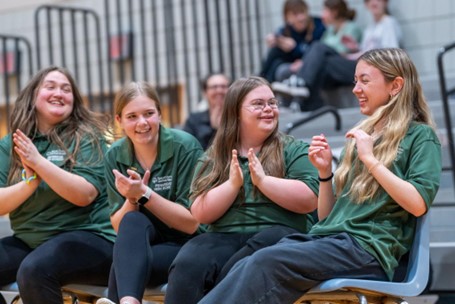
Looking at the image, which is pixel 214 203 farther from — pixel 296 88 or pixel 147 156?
pixel 296 88

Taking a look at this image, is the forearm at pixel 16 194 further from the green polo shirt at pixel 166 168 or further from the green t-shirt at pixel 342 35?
the green t-shirt at pixel 342 35

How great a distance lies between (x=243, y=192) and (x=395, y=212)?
1.81ft

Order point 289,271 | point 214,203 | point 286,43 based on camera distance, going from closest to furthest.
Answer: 1. point 289,271
2. point 214,203
3. point 286,43

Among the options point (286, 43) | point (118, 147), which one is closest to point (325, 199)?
point (118, 147)

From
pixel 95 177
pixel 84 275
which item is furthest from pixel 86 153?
pixel 84 275

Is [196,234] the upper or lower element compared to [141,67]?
lower

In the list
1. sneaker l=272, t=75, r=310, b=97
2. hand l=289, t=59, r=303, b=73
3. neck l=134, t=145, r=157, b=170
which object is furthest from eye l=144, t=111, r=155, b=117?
hand l=289, t=59, r=303, b=73

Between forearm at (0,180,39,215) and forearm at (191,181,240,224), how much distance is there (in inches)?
26.7

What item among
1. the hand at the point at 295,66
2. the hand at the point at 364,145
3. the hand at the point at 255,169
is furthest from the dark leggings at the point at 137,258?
the hand at the point at 295,66

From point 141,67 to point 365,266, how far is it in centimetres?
509

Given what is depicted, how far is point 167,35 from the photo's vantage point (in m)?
6.60

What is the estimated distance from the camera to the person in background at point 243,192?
291 cm

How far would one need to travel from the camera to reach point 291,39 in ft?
20.2

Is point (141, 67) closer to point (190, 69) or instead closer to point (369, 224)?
point (190, 69)
